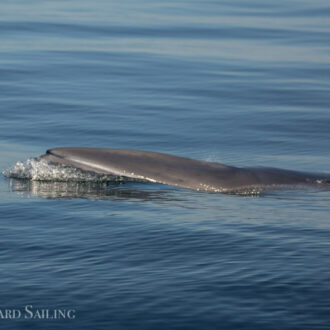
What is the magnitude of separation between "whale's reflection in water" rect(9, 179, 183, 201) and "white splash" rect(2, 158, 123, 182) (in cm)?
9

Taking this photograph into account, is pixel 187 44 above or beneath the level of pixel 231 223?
above

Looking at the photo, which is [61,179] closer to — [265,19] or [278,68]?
[278,68]

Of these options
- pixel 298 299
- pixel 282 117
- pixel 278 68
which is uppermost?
pixel 278 68

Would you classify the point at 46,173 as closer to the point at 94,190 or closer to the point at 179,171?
the point at 94,190

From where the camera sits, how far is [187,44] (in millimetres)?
33062

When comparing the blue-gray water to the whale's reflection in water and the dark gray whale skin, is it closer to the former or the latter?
the whale's reflection in water

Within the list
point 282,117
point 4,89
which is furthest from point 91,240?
point 4,89

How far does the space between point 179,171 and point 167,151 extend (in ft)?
12.7

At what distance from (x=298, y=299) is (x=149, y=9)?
112 ft

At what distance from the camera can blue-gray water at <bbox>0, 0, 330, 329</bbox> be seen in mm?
9883

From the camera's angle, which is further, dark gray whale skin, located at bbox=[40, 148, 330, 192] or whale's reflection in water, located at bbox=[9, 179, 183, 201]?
dark gray whale skin, located at bbox=[40, 148, 330, 192]

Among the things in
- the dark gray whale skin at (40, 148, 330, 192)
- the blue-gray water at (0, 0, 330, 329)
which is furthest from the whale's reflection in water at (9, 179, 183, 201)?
the dark gray whale skin at (40, 148, 330, 192)

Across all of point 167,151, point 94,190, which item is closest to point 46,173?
point 94,190

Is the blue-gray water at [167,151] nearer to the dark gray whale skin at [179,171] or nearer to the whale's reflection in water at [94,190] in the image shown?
the whale's reflection in water at [94,190]
